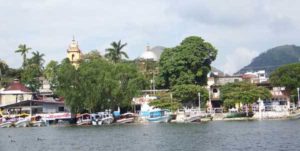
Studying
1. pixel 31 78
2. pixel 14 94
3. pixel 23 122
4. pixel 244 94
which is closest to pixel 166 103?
pixel 244 94

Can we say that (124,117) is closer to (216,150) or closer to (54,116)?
(54,116)

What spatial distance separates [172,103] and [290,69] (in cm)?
2174

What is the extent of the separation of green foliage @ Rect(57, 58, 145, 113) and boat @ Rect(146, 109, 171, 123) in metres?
4.04

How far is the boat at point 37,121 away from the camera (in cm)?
8769

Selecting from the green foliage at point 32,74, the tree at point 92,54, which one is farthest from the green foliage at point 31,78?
the tree at point 92,54

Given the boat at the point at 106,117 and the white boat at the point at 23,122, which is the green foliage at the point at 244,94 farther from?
the white boat at the point at 23,122

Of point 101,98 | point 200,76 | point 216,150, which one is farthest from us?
point 200,76

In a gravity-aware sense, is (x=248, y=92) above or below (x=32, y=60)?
below

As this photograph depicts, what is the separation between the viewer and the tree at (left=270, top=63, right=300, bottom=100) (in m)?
91.6

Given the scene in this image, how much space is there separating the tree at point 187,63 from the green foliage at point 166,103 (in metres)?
6.08

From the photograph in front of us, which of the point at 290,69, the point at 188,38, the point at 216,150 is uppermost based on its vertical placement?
the point at 188,38

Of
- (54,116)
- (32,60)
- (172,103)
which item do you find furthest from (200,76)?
(32,60)

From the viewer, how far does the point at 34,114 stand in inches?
3730

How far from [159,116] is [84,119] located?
11.4 metres
